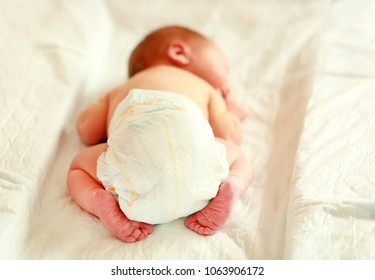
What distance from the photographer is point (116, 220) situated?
1099mm

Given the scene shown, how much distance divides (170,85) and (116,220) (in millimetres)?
411

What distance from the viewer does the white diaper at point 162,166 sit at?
1.05m

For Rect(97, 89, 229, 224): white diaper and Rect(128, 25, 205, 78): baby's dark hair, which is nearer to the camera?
Rect(97, 89, 229, 224): white diaper

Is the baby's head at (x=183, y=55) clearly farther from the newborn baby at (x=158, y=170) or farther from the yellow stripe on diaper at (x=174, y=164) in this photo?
the yellow stripe on diaper at (x=174, y=164)

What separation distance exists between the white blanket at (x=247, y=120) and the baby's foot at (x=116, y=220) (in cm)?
2

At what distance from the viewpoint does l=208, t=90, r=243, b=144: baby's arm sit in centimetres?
137

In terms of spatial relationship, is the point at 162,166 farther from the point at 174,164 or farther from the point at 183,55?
the point at 183,55

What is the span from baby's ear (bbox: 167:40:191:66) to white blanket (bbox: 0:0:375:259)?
0.69ft

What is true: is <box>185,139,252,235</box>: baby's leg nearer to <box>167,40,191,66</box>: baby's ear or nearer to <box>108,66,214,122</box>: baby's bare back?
<box>108,66,214,122</box>: baby's bare back

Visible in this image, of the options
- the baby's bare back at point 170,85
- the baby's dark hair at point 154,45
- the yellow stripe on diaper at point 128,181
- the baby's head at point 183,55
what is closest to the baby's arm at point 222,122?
the baby's bare back at point 170,85

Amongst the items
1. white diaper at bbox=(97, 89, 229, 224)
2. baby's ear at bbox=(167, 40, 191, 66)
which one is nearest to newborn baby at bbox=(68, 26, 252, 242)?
white diaper at bbox=(97, 89, 229, 224)

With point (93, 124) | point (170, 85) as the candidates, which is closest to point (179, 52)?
point (170, 85)

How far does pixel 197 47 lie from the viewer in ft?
5.07

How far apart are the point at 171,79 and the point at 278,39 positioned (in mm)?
601
